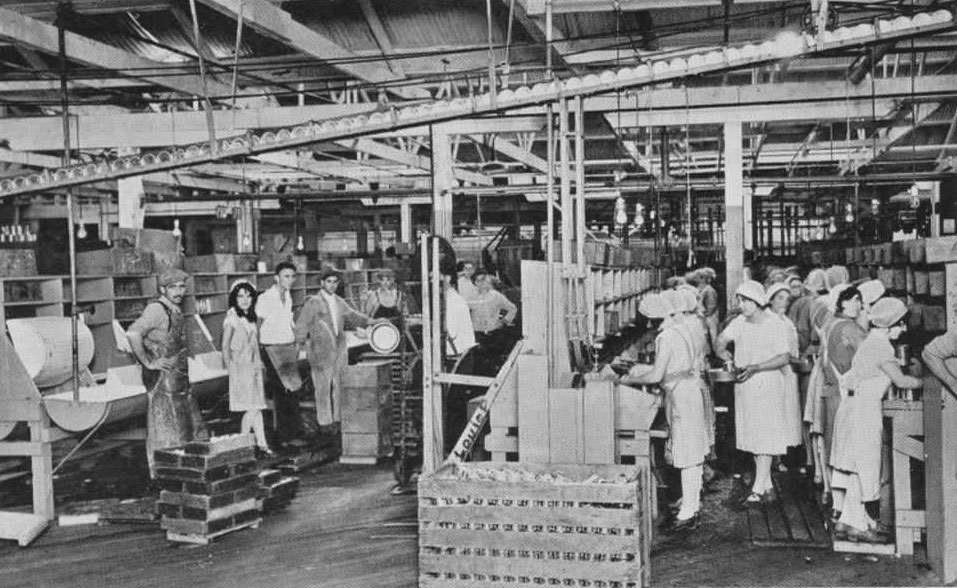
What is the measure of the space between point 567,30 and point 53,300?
6.28m

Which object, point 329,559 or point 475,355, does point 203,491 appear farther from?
point 475,355

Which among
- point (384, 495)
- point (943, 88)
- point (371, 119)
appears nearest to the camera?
point (371, 119)

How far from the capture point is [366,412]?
899cm

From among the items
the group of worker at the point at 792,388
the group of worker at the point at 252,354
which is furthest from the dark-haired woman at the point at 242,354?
the group of worker at the point at 792,388

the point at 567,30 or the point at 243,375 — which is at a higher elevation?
the point at 567,30

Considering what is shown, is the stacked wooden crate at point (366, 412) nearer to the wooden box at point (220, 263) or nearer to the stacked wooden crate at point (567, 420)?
the stacked wooden crate at point (567, 420)

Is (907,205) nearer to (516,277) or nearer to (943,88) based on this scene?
(516,277)

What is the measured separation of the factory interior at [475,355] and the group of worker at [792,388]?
0.02 metres

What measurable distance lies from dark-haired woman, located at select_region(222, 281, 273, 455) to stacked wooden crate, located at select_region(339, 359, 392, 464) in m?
0.83

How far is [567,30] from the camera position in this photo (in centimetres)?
842

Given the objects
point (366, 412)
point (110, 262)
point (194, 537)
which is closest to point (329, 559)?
point (194, 537)

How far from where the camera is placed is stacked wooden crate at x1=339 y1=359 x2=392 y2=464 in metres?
8.91

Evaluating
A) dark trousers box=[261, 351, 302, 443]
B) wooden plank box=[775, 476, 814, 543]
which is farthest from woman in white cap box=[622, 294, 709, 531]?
dark trousers box=[261, 351, 302, 443]

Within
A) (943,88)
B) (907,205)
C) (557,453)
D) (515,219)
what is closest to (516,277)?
(515,219)
